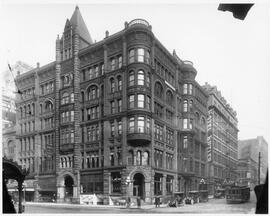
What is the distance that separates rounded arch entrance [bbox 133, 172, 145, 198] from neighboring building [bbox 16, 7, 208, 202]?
92 millimetres

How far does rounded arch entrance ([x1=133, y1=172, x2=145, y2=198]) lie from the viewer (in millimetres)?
29125

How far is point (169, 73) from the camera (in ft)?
97.0

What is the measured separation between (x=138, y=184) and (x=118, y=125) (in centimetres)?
585

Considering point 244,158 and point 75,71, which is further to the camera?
point 75,71

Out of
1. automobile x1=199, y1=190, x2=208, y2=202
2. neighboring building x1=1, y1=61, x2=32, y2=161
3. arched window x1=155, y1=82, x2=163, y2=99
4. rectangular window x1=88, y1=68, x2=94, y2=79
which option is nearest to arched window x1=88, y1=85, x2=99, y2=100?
rectangular window x1=88, y1=68, x2=94, y2=79

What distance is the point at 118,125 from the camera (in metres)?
28.4

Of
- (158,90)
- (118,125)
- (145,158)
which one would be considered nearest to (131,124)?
(118,125)

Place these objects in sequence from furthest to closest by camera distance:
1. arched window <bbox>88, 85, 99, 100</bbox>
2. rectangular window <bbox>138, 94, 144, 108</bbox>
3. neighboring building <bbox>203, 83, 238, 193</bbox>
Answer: arched window <bbox>88, 85, 99, 100</bbox>, rectangular window <bbox>138, 94, 144, 108</bbox>, neighboring building <bbox>203, 83, 238, 193</bbox>

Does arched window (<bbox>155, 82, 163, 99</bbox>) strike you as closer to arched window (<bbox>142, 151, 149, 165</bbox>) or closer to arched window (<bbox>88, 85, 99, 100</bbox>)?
arched window (<bbox>142, 151, 149, 165</bbox>)

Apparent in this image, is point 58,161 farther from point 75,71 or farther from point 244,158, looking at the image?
point 244,158

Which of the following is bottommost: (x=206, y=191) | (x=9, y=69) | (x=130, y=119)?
(x=206, y=191)

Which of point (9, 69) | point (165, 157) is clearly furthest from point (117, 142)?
point (9, 69)

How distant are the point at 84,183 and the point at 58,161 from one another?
3312 millimetres

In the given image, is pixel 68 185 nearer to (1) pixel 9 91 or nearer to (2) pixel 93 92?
(2) pixel 93 92
